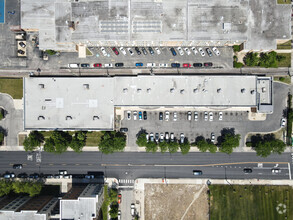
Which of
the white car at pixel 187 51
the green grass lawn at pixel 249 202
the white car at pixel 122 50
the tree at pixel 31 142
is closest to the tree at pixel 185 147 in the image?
the green grass lawn at pixel 249 202

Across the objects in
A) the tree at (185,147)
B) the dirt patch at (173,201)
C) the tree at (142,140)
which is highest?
the tree at (142,140)

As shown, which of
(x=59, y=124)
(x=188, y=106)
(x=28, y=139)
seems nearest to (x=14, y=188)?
(x=28, y=139)

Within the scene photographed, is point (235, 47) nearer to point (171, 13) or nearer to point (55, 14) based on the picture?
point (171, 13)

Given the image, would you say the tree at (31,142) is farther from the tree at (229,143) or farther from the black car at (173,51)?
the tree at (229,143)

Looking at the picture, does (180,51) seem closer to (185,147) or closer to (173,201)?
(185,147)

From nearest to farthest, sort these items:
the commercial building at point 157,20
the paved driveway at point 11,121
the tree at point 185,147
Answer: the commercial building at point 157,20
the tree at point 185,147
the paved driveway at point 11,121

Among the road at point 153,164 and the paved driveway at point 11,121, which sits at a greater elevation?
the paved driveway at point 11,121

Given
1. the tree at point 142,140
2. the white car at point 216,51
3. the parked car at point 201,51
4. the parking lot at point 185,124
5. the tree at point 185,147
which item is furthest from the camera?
the parking lot at point 185,124

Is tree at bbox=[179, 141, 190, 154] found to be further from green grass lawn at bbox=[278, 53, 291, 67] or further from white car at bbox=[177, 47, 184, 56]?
green grass lawn at bbox=[278, 53, 291, 67]
